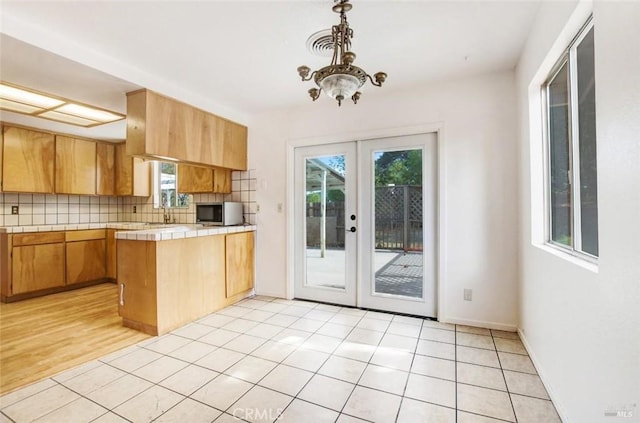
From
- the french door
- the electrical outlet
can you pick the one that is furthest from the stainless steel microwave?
the electrical outlet

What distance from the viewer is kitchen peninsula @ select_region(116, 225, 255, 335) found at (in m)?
2.55

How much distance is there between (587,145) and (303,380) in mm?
2048

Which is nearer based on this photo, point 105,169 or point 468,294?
point 468,294

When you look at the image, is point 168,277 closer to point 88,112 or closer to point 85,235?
point 88,112

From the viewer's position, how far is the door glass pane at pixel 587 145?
1.37 meters

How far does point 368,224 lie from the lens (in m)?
3.15

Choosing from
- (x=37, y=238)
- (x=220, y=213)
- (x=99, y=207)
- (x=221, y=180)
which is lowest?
(x=37, y=238)

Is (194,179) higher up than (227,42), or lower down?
lower down

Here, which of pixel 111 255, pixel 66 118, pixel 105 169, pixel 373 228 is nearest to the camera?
pixel 373 228

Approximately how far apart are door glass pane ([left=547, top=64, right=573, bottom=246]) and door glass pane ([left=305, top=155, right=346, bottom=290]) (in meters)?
1.86

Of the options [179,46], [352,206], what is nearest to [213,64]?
[179,46]

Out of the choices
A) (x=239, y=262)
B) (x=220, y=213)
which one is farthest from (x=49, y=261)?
(x=239, y=262)

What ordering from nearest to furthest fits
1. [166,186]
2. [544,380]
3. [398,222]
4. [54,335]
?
1. [544,380]
2. [54,335]
3. [398,222]
4. [166,186]

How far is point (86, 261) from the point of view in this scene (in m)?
4.12
